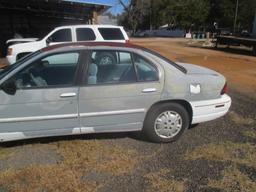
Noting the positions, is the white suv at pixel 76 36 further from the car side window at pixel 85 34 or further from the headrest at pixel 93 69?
the headrest at pixel 93 69

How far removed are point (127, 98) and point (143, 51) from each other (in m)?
0.80

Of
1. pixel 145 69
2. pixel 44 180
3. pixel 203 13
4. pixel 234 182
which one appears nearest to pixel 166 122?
pixel 145 69

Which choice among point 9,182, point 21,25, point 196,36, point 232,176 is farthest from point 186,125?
point 196,36

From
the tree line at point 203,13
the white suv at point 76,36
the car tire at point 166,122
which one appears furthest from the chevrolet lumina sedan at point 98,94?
the tree line at point 203,13

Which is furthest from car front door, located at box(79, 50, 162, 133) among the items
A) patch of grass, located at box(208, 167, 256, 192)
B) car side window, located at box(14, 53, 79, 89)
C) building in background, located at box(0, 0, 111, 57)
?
building in background, located at box(0, 0, 111, 57)

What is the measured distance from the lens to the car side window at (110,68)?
197 inches

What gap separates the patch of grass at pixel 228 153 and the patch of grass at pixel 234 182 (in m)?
0.40

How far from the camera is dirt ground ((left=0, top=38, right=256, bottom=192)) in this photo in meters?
4.16

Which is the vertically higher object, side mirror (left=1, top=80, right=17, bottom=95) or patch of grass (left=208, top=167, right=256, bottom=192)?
side mirror (left=1, top=80, right=17, bottom=95)

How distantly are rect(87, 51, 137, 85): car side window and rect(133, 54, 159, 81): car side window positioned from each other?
3.2 inches

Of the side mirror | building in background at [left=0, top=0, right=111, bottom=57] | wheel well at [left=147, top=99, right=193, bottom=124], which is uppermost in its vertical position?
building in background at [left=0, top=0, right=111, bottom=57]

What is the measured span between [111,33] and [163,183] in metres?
9.29

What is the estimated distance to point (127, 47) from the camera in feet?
17.2

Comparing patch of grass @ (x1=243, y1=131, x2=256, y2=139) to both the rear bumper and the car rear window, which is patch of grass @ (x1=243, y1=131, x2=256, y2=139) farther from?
the car rear window
